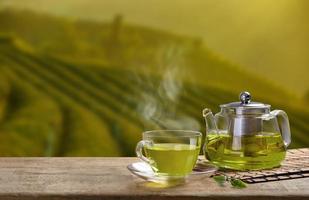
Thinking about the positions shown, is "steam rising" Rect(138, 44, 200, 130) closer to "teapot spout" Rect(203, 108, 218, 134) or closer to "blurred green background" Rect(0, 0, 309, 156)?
"blurred green background" Rect(0, 0, 309, 156)

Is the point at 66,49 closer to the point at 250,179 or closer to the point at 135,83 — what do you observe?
the point at 135,83

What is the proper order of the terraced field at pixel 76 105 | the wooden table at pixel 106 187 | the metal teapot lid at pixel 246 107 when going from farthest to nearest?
1. the terraced field at pixel 76 105
2. the metal teapot lid at pixel 246 107
3. the wooden table at pixel 106 187

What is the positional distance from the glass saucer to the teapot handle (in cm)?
17

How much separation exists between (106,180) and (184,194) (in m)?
0.18

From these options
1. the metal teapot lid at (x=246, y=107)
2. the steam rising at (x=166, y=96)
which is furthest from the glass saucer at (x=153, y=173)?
the steam rising at (x=166, y=96)

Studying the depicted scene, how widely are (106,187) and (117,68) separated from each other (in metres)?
1.31

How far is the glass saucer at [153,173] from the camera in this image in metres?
0.92

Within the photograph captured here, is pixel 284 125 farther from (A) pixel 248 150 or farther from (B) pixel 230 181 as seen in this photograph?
(B) pixel 230 181

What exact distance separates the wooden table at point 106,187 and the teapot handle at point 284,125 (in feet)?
0.47

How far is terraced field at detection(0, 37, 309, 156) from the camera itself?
2115 mm

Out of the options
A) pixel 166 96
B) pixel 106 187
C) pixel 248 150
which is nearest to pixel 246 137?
pixel 248 150

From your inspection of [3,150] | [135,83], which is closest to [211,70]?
[135,83]

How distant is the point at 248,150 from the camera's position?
3.27 feet

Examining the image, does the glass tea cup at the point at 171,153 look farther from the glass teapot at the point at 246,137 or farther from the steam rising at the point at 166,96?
the steam rising at the point at 166,96
